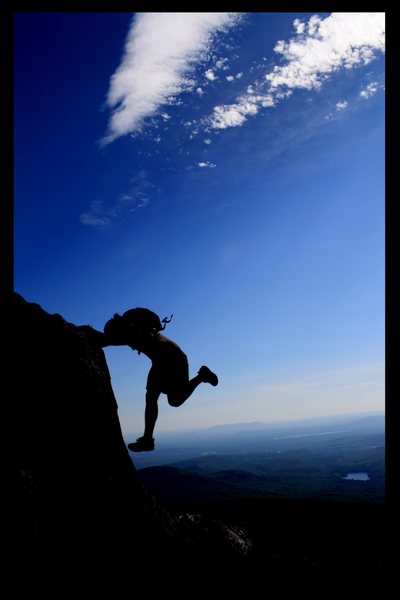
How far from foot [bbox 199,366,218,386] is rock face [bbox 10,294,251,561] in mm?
1976

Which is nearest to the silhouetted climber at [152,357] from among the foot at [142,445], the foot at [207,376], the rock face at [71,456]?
the foot at [142,445]

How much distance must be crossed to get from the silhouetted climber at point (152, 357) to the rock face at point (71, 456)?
18.1 inches

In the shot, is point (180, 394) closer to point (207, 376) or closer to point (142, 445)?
point (207, 376)

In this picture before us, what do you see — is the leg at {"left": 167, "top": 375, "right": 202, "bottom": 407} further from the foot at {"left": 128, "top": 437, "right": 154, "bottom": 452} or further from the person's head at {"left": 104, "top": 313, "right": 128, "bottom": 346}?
the person's head at {"left": 104, "top": 313, "right": 128, "bottom": 346}

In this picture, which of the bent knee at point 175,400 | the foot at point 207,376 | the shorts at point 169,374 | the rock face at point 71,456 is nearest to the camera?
the rock face at point 71,456

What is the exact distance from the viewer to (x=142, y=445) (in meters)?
7.49

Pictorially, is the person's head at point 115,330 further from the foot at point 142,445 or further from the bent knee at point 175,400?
the foot at point 142,445

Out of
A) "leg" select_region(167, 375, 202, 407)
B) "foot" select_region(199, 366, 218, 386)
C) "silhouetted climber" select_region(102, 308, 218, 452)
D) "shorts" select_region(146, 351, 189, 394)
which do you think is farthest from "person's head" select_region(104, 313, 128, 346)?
"foot" select_region(199, 366, 218, 386)

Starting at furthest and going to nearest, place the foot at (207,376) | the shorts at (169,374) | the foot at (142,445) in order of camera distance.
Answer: the foot at (207,376)
the shorts at (169,374)
the foot at (142,445)

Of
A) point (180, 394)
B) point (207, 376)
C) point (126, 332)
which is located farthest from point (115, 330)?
point (207, 376)

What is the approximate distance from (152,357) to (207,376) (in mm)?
1242

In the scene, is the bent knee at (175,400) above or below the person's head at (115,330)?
below

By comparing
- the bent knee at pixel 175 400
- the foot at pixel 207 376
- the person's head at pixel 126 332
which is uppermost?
the person's head at pixel 126 332

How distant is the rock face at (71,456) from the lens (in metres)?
4.85
